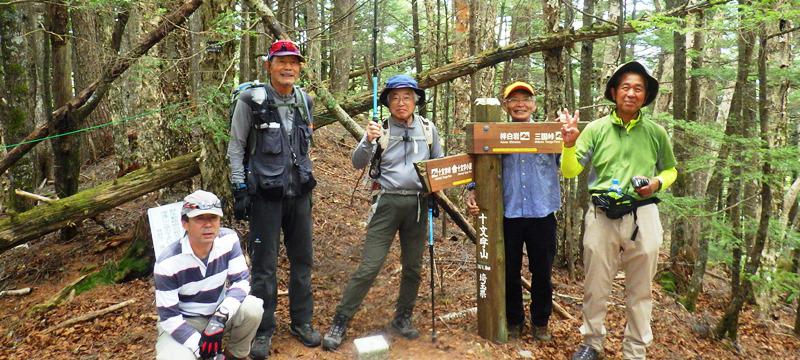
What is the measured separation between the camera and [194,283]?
146 inches

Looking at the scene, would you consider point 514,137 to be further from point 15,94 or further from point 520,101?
point 15,94

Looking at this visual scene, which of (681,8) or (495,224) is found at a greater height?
(681,8)

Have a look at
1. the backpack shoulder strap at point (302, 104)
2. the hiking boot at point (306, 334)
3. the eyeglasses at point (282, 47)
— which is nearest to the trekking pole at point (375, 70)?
the backpack shoulder strap at point (302, 104)

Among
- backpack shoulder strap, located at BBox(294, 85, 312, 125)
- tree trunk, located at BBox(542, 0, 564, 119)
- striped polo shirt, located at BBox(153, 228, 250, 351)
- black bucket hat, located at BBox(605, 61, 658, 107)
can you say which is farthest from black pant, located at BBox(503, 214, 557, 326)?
tree trunk, located at BBox(542, 0, 564, 119)

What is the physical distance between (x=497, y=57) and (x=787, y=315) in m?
9.99

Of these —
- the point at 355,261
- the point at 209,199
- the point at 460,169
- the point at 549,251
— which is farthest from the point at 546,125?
the point at 355,261

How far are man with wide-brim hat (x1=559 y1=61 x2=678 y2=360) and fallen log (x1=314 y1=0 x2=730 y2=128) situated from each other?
266 centimetres

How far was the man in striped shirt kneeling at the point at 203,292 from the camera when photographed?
3520 mm

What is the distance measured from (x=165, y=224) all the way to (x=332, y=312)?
7.00 feet

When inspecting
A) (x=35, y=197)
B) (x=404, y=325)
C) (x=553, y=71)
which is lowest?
(x=404, y=325)

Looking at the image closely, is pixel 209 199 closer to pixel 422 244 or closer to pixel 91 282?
pixel 422 244

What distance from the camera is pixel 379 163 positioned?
4.52 meters

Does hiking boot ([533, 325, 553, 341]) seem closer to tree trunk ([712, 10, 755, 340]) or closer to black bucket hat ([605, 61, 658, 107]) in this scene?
black bucket hat ([605, 61, 658, 107])

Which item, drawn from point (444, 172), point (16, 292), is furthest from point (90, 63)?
point (444, 172)
